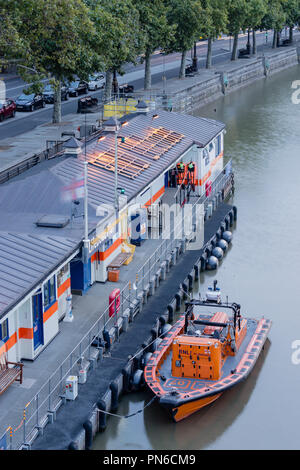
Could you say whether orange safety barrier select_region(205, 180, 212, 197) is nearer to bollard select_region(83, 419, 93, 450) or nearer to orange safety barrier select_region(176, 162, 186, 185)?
orange safety barrier select_region(176, 162, 186, 185)

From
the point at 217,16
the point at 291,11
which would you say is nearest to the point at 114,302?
the point at 217,16

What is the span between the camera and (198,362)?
35531 mm

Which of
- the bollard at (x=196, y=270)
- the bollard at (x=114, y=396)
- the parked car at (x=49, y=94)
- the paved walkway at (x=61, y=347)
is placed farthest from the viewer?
the parked car at (x=49, y=94)

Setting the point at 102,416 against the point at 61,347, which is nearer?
the point at 102,416

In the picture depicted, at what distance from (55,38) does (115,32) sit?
1264 centimetres

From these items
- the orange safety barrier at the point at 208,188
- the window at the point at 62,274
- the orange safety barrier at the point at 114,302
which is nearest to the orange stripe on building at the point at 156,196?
the orange safety barrier at the point at 208,188

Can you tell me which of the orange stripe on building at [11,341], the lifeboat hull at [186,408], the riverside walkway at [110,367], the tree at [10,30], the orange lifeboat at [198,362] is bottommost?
the lifeboat hull at [186,408]

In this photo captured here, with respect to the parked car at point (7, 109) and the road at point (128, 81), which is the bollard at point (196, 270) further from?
the parked car at point (7, 109)

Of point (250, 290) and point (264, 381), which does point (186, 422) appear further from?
point (250, 290)

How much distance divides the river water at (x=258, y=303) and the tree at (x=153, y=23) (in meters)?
13.4

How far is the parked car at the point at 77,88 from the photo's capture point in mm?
99000

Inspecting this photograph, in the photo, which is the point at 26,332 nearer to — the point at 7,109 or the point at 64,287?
the point at 64,287

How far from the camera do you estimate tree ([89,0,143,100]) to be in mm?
76025
